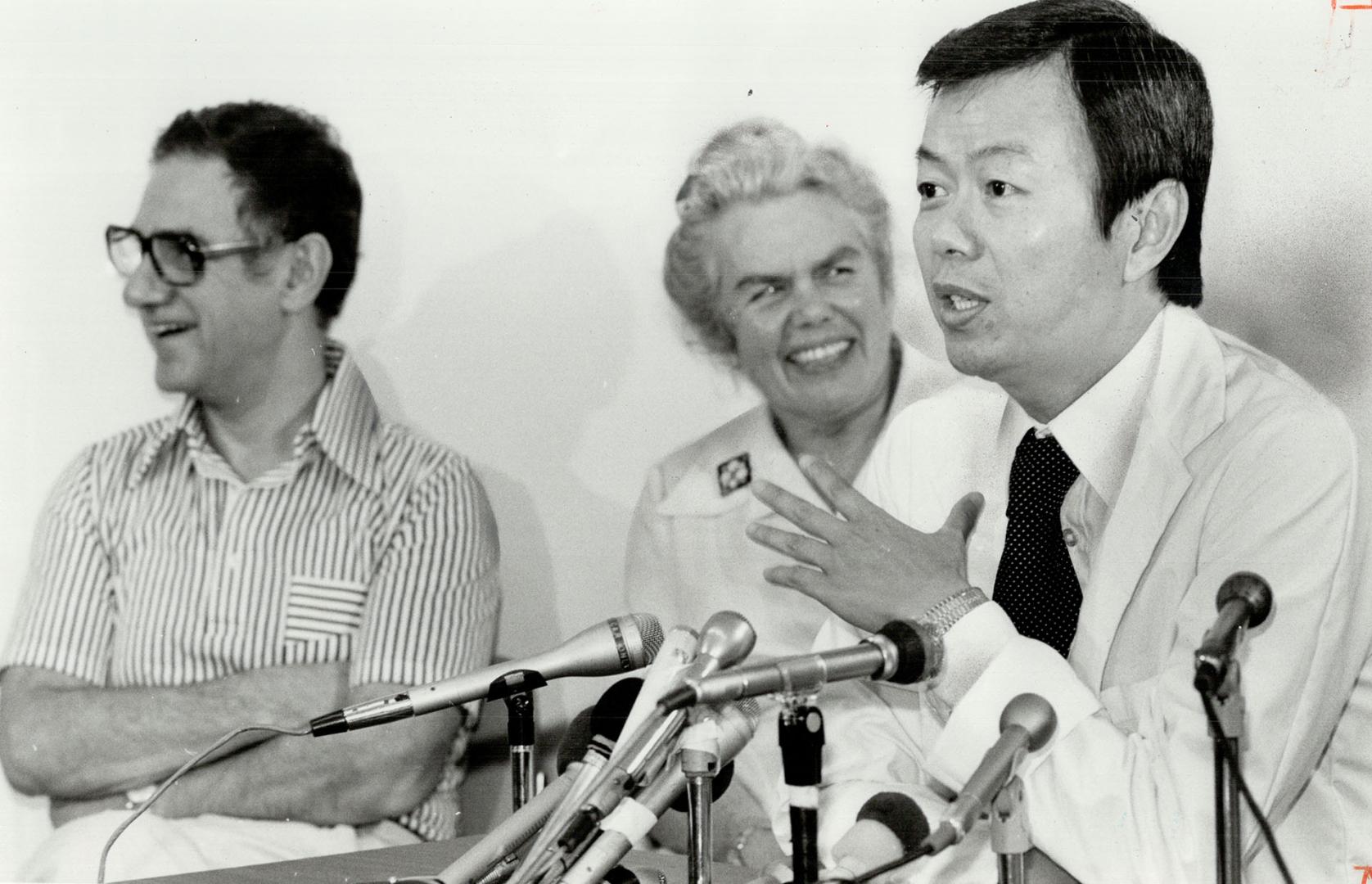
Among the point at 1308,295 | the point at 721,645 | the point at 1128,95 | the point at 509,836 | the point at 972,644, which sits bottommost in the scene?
the point at 509,836

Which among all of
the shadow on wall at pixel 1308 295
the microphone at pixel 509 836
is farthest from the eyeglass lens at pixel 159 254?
the shadow on wall at pixel 1308 295

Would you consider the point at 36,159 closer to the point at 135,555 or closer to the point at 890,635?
the point at 135,555

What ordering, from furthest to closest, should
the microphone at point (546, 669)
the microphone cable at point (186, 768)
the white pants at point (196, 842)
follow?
1. the white pants at point (196, 842)
2. the microphone cable at point (186, 768)
3. the microphone at point (546, 669)

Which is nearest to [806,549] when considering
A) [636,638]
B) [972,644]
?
[972,644]

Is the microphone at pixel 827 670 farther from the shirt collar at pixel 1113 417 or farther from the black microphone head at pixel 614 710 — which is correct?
the shirt collar at pixel 1113 417

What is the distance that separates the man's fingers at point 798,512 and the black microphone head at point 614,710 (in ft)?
1.68

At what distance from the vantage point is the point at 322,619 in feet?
8.95

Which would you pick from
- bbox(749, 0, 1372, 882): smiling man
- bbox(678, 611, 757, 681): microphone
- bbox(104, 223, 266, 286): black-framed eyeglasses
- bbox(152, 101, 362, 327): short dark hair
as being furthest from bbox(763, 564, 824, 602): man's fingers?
bbox(104, 223, 266, 286): black-framed eyeglasses

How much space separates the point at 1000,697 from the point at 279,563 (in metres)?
1.29

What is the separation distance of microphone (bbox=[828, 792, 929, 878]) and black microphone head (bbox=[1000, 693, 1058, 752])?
0.18 metres

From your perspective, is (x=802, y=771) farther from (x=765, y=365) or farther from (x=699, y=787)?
(x=765, y=365)

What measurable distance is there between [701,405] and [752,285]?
0.71 ft

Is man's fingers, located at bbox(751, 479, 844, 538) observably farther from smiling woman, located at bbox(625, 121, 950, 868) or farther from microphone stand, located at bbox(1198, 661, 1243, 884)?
microphone stand, located at bbox(1198, 661, 1243, 884)

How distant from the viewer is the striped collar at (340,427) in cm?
278
